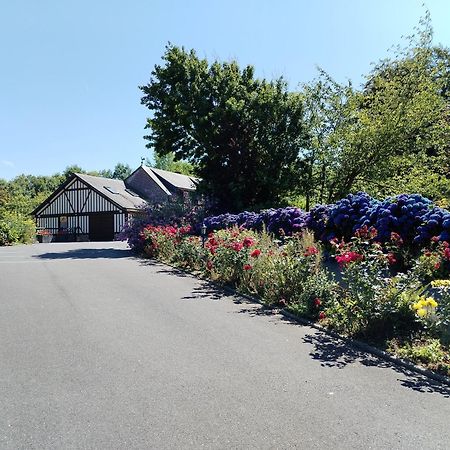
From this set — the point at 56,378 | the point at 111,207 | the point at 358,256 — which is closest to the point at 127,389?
the point at 56,378

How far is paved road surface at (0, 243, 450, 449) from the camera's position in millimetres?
3270

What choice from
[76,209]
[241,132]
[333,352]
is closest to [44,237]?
[76,209]

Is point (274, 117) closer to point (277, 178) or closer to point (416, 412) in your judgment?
point (277, 178)

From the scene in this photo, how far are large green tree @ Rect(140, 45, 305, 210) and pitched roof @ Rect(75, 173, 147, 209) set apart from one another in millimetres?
19765

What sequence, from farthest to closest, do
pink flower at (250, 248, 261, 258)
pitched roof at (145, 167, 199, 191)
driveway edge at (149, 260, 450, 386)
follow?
pitched roof at (145, 167, 199, 191)
pink flower at (250, 248, 261, 258)
driveway edge at (149, 260, 450, 386)

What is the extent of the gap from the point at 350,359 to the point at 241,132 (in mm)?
14756

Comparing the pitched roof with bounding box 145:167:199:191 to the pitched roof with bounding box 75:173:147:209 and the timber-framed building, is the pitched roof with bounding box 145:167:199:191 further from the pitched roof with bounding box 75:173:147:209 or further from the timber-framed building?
the pitched roof with bounding box 75:173:147:209

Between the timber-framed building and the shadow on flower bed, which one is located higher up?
the timber-framed building

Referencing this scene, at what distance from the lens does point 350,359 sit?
16.8 ft

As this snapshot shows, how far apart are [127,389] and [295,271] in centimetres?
442

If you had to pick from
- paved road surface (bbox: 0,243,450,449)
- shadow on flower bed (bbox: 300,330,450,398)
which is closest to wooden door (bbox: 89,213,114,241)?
paved road surface (bbox: 0,243,450,449)

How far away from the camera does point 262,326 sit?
21.5 ft

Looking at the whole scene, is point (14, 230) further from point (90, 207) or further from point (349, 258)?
point (349, 258)

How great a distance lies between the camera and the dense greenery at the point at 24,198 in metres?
30.8
